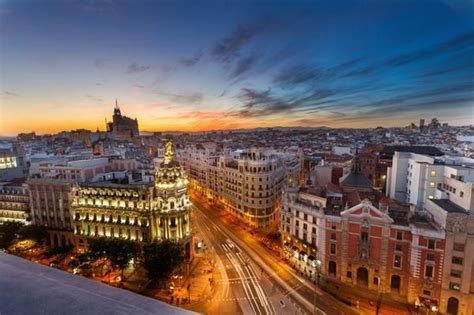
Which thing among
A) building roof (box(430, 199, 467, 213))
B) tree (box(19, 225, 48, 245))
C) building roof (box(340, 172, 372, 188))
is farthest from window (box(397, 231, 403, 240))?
tree (box(19, 225, 48, 245))

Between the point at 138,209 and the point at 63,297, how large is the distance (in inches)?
603

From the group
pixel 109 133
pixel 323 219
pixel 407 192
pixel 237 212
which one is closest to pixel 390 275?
pixel 323 219

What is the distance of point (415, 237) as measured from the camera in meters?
12.0

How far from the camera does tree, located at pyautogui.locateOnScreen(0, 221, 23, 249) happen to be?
50.9ft

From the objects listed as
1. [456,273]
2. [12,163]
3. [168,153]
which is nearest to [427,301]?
[456,273]

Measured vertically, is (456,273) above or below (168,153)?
below

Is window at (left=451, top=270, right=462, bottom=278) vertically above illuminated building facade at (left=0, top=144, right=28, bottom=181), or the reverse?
illuminated building facade at (left=0, top=144, right=28, bottom=181)

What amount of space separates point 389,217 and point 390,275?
2.88 metres

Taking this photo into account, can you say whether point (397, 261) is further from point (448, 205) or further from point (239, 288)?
point (239, 288)

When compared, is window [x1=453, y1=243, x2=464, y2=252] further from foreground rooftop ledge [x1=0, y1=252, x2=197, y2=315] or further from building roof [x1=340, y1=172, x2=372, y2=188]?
foreground rooftop ledge [x1=0, y1=252, x2=197, y2=315]

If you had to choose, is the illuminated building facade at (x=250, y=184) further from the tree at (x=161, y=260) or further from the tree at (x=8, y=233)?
the tree at (x=8, y=233)

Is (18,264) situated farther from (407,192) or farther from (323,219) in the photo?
(407,192)

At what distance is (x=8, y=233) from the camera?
51.4 ft

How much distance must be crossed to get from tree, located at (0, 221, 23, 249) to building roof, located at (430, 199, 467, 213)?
23.6 m
